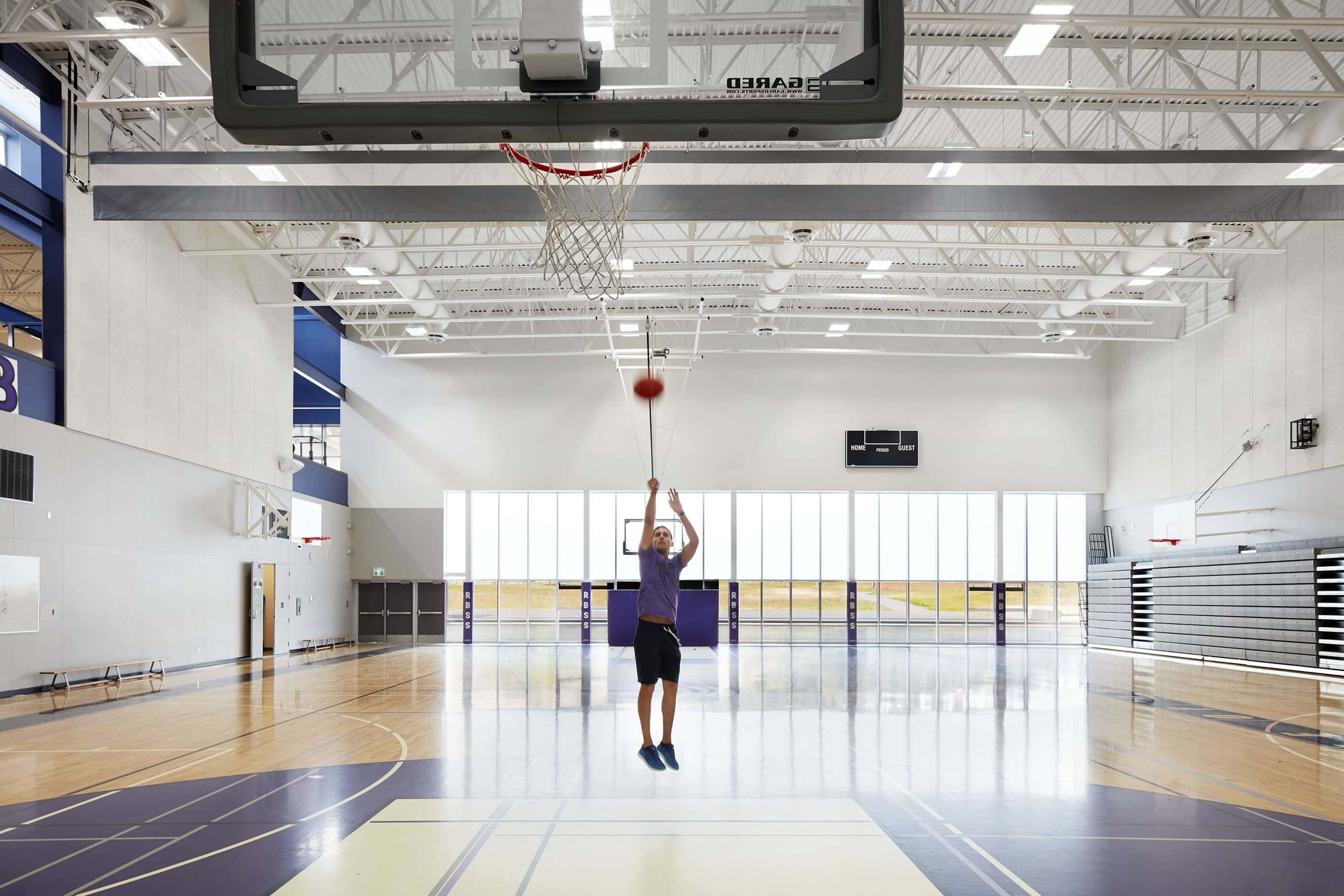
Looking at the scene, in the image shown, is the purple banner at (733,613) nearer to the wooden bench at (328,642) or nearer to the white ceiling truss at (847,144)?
the white ceiling truss at (847,144)

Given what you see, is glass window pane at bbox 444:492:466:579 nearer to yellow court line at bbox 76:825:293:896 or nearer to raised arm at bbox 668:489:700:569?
raised arm at bbox 668:489:700:569

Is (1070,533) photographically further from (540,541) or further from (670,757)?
(670,757)

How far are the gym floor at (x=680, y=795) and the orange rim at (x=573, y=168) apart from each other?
4.87 meters

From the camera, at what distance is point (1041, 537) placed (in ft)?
91.5

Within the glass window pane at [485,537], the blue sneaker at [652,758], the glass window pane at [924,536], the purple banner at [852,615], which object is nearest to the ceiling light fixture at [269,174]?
the blue sneaker at [652,758]

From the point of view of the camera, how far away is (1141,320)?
2462 cm

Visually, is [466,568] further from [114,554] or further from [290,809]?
[290,809]

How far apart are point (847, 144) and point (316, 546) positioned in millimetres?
17032

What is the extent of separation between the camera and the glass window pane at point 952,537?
91.1ft

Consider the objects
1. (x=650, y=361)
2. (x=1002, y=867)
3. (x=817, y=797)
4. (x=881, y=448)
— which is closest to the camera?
(x=1002, y=867)

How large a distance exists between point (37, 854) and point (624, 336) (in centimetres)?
2236

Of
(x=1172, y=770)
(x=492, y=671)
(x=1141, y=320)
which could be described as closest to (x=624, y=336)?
A: (x=492, y=671)

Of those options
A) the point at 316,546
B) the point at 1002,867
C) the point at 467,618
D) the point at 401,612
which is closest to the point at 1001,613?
the point at 467,618

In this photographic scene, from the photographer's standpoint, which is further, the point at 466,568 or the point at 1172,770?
the point at 466,568
